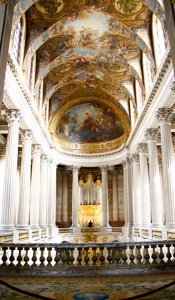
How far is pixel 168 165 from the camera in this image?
14.6 m

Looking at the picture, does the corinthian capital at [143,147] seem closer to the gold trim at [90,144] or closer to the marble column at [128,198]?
the marble column at [128,198]

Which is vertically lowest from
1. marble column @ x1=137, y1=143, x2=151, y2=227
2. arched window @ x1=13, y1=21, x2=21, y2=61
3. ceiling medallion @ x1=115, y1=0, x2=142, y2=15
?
marble column @ x1=137, y1=143, x2=151, y2=227

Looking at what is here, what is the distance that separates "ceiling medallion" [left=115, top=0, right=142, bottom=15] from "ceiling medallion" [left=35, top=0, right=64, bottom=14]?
333cm

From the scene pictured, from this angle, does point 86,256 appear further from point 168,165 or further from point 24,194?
point 24,194

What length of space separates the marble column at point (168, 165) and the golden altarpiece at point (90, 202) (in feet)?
56.0

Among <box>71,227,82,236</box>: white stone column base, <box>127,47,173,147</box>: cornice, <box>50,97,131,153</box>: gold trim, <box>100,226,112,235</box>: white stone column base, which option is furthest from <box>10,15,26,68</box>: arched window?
<box>100,226,112,235</box>: white stone column base

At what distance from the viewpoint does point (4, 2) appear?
7090mm

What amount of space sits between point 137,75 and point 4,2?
14.9 metres

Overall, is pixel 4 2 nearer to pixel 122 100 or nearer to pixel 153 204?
pixel 153 204

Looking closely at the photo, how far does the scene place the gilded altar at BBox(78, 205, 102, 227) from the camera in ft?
99.6

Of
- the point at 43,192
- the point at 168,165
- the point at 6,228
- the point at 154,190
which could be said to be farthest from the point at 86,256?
the point at 43,192

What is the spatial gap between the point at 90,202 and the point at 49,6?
21164mm

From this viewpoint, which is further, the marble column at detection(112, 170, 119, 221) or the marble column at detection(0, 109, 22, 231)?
the marble column at detection(112, 170, 119, 221)

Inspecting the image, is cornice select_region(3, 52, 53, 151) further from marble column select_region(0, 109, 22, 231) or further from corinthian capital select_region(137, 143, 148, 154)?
corinthian capital select_region(137, 143, 148, 154)
